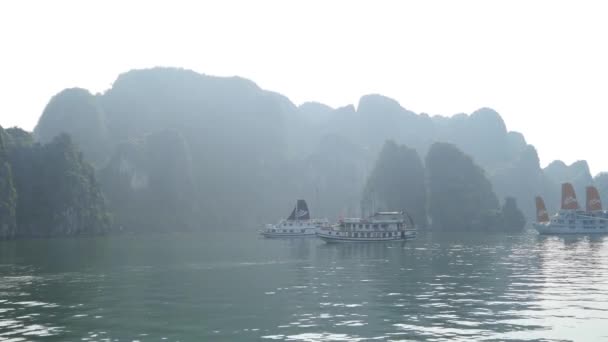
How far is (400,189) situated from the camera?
642 ft

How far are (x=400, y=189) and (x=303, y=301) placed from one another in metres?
167

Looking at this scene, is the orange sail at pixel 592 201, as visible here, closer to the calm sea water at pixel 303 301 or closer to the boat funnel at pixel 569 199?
the boat funnel at pixel 569 199

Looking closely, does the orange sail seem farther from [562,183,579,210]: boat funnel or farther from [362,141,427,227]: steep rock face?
[362,141,427,227]: steep rock face

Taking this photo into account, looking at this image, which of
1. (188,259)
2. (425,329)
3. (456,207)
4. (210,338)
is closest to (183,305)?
(210,338)

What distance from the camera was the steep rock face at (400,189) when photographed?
193 m

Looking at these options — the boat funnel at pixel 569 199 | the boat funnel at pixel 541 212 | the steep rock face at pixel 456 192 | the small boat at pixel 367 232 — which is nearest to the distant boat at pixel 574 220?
the boat funnel at pixel 569 199

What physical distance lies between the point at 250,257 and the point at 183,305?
3424 cm

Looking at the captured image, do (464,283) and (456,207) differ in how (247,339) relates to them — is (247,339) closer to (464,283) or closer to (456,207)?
(464,283)

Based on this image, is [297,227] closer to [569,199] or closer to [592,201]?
[569,199]

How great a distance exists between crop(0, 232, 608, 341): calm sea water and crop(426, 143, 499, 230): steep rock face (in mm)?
123907

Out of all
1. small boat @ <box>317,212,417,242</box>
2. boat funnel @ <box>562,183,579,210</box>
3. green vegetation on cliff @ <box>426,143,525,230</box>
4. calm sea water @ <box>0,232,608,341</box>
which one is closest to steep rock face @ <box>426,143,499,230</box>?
green vegetation on cliff @ <box>426,143,525,230</box>

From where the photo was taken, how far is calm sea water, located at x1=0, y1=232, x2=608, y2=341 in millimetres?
24250

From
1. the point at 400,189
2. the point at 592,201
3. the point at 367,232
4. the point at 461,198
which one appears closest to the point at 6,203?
the point at 367,232

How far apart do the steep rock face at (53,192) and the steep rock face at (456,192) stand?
351 feet
